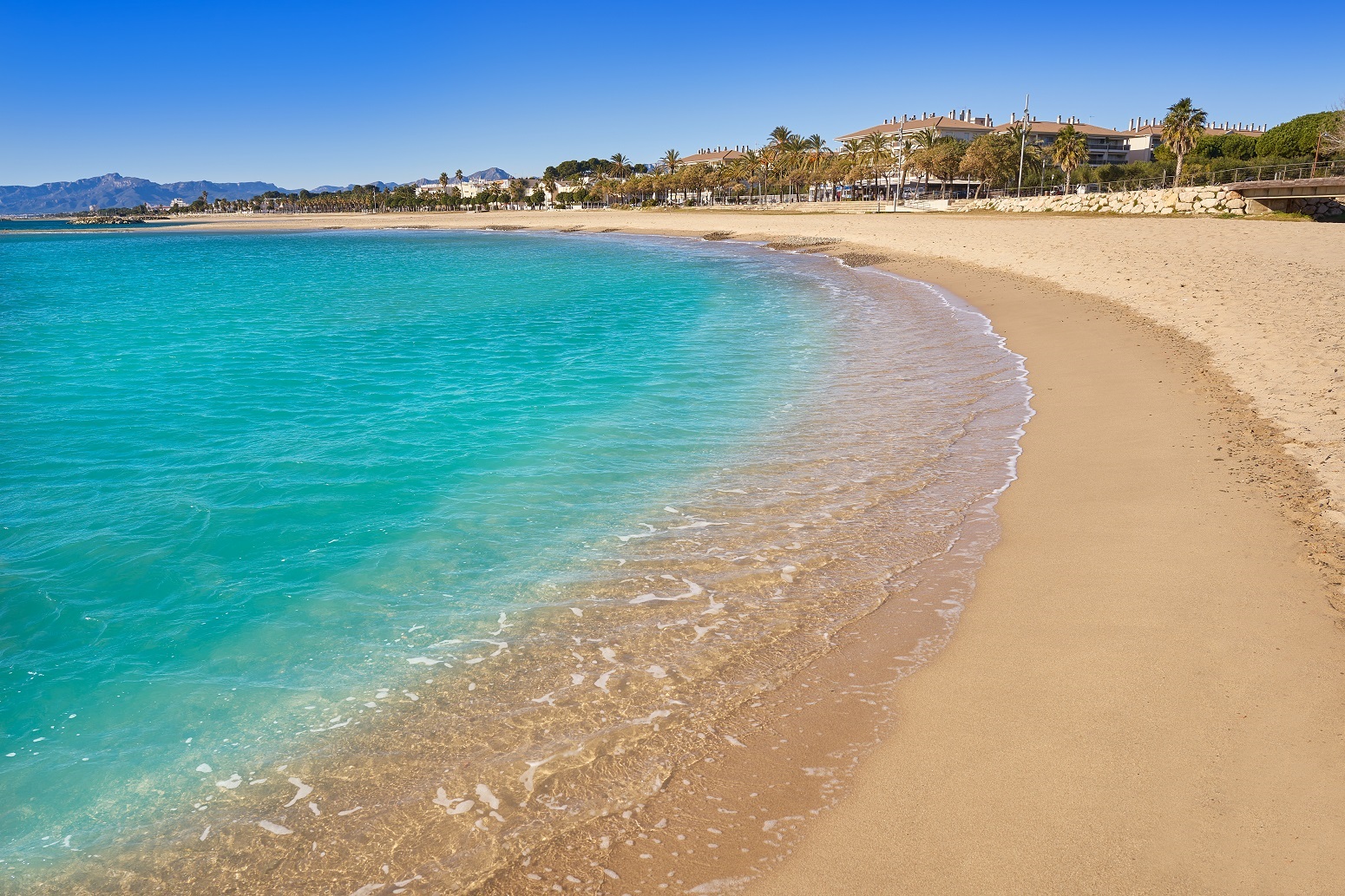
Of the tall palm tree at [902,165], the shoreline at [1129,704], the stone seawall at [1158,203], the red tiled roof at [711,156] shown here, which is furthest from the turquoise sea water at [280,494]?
the red tiled roof at [711,156]

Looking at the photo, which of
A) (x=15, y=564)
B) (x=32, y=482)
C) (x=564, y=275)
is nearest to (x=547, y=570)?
(x=15, y=564)

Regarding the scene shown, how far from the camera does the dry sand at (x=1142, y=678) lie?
3.57 m

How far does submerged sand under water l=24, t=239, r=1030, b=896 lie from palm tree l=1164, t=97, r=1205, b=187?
239ft

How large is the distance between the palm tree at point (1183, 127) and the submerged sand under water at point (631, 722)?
72941mm

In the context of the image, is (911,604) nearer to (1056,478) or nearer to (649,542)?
(649,542)

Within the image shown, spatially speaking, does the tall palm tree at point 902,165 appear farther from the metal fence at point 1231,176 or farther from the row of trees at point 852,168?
the metal fence at point 1231,176

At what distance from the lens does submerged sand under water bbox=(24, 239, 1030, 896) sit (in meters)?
3.85

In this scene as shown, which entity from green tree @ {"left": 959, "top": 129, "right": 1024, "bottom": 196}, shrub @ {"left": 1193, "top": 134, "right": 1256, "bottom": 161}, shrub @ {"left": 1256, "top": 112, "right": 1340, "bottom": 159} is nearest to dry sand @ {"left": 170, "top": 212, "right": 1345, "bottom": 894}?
green tree @ {"left": 959, "top": 129, "right": 1024, "bottom": 196}

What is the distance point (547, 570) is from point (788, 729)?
124 inches

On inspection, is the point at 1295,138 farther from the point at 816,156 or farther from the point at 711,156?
the point at 711,156

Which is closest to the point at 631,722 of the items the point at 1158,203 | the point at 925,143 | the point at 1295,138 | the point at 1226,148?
the point at 1158,203

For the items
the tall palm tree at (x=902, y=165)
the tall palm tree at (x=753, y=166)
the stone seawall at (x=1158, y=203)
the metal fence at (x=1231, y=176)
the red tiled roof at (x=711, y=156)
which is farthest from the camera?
the red tiled roof at (x=711, y=156)

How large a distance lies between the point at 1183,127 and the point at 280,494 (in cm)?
8013

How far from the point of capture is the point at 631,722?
486cm
